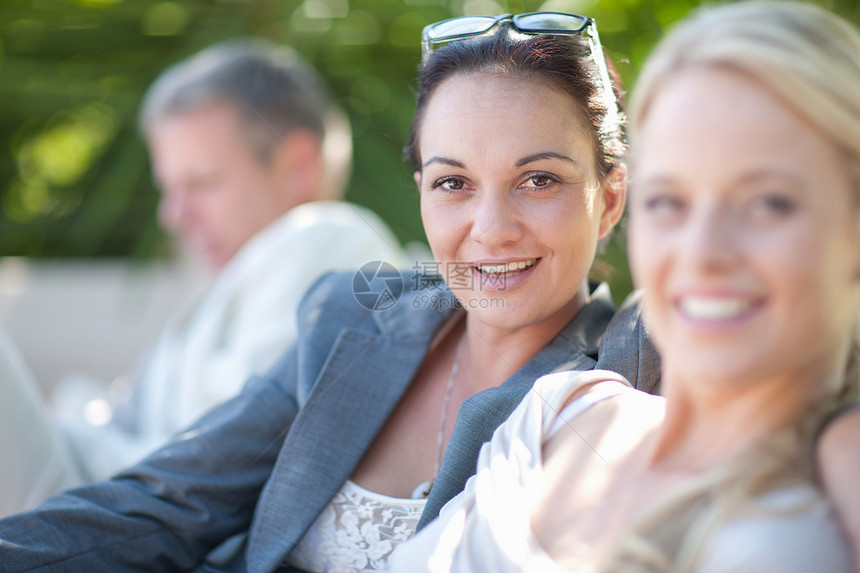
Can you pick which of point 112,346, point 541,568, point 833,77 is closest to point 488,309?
point 541,568

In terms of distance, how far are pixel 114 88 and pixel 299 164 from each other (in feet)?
5.25

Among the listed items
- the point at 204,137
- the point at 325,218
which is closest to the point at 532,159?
the point at 325,218

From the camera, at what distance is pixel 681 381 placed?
706mm

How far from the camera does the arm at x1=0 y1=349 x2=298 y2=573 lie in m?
1.19

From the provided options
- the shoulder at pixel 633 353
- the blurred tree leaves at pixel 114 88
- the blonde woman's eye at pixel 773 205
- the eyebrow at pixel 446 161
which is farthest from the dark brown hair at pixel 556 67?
the blurred tree leaves at pixel 114 88

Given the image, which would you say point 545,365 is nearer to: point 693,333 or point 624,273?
point 693,333

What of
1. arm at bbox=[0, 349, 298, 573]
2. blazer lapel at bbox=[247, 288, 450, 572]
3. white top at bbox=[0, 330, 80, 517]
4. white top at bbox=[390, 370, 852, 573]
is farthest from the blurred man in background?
white top at bbox=[390, 370, 852, 573]

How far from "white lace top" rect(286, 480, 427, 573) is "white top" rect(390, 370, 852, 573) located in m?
0.24

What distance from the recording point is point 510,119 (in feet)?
3.34

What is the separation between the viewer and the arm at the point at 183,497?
1194 millimetres

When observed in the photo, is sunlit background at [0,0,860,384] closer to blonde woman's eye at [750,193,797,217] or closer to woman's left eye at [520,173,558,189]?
woman's left eye at [520,173,558,189]

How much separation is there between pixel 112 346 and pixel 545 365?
2.86 meters

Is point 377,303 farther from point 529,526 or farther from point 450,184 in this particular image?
point 529,526

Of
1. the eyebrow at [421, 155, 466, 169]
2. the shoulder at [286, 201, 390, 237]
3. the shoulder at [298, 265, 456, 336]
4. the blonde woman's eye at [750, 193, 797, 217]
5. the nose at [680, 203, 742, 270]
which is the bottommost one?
the shoulder at [286, 201, 390, 237]
